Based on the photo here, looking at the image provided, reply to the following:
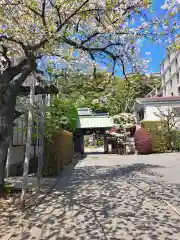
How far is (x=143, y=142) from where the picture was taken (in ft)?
76.9

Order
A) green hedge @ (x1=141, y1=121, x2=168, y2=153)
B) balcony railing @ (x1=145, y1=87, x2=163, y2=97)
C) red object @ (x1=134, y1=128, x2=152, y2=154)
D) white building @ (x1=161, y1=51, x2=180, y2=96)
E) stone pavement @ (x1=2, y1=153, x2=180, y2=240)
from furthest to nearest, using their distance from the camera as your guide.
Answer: balcony railing @ (x1=145, y1=87, x2=163, y2=97) → white building @ (x1=161, y1=51, x2=180, y2=96) → green hedge @ (x1=141, y1=121, x2=168, y2=153) → red object @ (x1=134, y1=128, x2=152, y2=154) → stone pavement @ (x1=2, y1=153, x2=180, y2=240)

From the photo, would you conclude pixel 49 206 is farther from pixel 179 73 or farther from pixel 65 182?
pixel 179 73

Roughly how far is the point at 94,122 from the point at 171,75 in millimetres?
18516

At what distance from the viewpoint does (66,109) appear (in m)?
18.0

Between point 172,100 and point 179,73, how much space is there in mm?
10283

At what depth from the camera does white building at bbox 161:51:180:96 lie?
36.2 meters

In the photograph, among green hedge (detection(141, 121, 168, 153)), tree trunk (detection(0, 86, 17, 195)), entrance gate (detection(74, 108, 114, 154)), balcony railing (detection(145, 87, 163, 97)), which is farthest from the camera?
balcony railing (detection(145, 87, 163, 97))

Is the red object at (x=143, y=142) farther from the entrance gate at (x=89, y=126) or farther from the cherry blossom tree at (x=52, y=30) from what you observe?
the cherry blossom tree at (x=52, y=30)

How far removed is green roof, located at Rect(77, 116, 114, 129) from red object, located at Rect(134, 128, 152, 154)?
2903 millimetres

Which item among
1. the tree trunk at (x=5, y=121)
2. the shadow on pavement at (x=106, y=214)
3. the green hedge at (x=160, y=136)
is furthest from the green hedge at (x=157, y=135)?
the tree trunk at (x=5, y=121)

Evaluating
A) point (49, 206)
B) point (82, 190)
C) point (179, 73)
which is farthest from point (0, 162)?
point (179, 73)

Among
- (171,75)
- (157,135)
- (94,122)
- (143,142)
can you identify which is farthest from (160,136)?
(171,75)

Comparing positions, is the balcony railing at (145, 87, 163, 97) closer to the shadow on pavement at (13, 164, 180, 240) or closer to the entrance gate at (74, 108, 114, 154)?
the entrance gate at (74, 108, 114, 154)

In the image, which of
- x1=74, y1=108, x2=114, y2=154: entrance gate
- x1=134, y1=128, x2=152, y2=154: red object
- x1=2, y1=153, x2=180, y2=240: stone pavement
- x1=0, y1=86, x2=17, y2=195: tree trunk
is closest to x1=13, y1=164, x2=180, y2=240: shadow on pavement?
x1=2, y1=153, x2=180, y2=240: stone pavement
